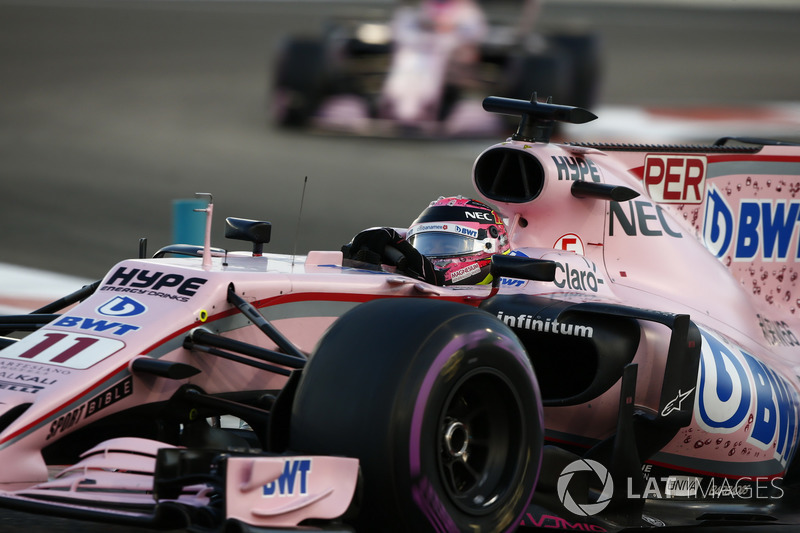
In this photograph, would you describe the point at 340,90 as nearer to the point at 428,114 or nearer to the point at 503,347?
the point at 428,114

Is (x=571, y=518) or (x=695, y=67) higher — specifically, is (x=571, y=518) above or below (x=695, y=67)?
below

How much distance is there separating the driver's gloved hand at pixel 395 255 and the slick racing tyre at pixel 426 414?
1308 millimetres

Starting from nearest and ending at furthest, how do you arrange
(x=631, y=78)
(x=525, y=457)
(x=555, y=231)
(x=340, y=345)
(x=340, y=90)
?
(x=340, y=345) < (x=525, y=457) < (x=555, y=231) < (x=340, y=90) < (x=631, y=78)

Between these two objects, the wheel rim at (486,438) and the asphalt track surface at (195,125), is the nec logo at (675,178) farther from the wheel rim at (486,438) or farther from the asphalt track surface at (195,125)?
the wheel rim at (486,438)

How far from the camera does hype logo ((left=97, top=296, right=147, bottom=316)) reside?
4.99m

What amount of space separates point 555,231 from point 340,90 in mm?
11955

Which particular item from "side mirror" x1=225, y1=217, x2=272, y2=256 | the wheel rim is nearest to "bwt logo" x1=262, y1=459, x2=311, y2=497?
the wheel rim

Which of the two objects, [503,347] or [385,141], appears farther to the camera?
[385,141]

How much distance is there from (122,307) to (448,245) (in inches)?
70.5

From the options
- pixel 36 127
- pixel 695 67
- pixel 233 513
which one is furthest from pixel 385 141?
pixel 233 513

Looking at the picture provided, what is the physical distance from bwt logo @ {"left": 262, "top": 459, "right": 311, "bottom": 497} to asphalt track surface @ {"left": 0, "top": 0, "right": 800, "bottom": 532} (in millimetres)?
1254

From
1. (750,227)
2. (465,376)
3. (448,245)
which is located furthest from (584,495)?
(750,227)

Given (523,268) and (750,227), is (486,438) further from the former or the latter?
(750,227)

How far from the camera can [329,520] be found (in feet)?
13.5
